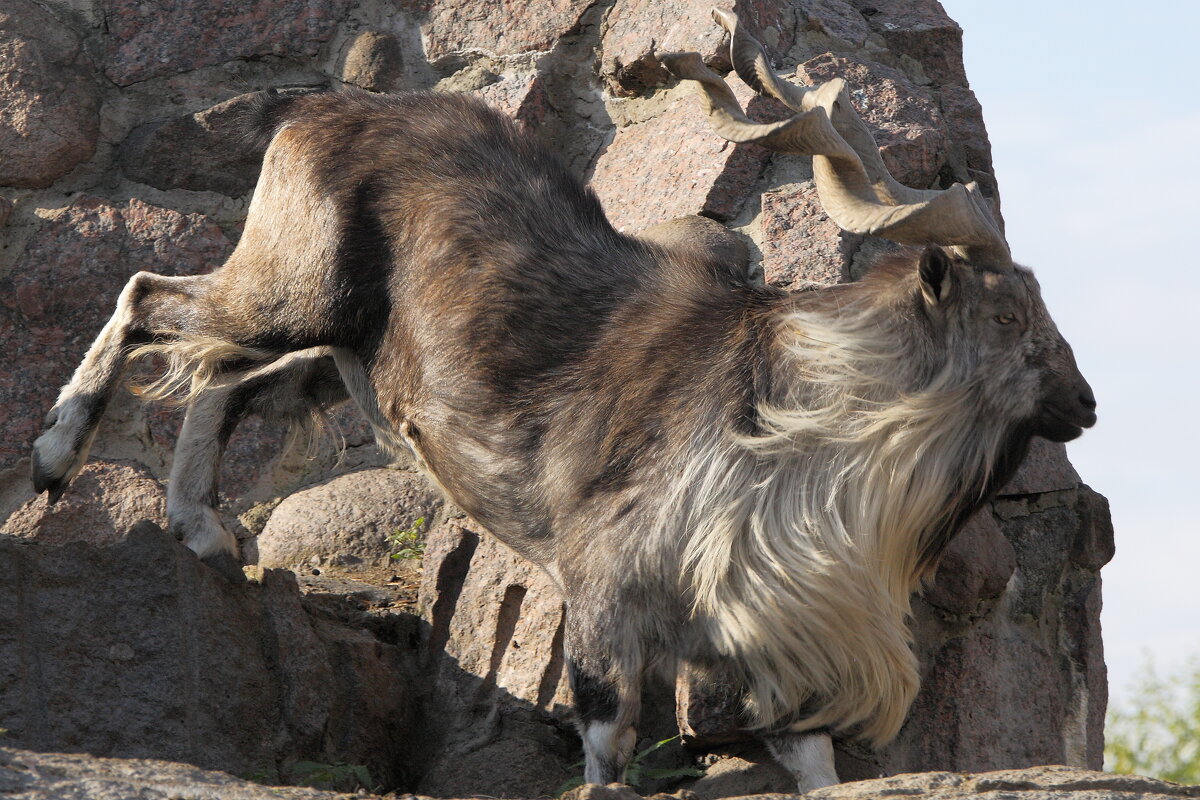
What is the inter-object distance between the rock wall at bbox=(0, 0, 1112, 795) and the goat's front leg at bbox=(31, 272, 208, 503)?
0.40 meters

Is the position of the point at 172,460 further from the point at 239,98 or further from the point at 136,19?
the point at 136,19

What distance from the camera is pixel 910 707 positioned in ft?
13.4

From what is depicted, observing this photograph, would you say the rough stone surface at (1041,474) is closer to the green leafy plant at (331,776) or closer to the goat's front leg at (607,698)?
the goat's front leg at (607,698)

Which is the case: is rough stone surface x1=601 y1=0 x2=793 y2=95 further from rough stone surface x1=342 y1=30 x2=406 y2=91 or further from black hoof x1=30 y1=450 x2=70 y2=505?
black hoof x1=30 y1=450 x2=70 y2=505

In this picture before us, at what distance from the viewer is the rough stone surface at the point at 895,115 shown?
4.59 meters

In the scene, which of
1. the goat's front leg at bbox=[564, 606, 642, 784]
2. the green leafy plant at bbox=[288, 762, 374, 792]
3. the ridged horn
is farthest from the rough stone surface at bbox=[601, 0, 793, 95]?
the green leafy plant at bbox=[288, 762, 374, 792]

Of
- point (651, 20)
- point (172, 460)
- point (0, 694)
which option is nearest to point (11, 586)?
point (0, 694)

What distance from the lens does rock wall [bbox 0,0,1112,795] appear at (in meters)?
3.89

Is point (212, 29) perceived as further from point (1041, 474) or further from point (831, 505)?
point (1041, 474)

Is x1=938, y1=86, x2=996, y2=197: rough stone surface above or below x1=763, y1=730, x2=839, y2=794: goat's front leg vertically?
above

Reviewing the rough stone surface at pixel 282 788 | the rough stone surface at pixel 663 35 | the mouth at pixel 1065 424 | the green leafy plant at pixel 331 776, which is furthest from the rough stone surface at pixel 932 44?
the green leafy plant at pixel 331 776

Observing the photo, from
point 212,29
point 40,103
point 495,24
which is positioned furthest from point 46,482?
point 495,24

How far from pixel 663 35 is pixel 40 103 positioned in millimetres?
2028

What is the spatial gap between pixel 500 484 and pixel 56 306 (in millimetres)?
1755
